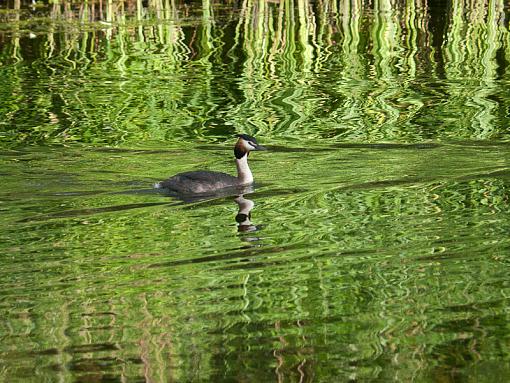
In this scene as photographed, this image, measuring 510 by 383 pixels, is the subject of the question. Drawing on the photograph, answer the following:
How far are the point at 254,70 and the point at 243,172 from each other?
18.2ft

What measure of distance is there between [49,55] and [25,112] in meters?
3.95

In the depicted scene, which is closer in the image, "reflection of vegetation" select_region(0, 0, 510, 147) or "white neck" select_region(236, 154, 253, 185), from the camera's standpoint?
"white neck" select_region(236, 154, 253, 185)

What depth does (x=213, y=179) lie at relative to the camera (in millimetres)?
10766

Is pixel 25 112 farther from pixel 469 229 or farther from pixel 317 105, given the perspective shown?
pixel 469 229

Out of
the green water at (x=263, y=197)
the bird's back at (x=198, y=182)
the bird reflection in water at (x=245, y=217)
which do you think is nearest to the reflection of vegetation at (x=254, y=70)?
the green water at (x=263, y=197)

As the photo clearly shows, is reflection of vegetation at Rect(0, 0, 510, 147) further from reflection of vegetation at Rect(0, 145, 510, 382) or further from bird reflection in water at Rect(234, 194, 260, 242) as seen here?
reflection of vegetation at Rect(0, 145, 510, 382)

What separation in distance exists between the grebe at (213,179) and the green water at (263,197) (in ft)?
0.61

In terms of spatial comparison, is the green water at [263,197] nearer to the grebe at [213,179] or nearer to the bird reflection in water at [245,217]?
the bird reflection in water at [245,217]

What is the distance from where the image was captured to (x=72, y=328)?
21.4ft

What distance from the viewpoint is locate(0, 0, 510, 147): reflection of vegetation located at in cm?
1338

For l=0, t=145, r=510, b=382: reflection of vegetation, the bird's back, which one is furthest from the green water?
the bird's back

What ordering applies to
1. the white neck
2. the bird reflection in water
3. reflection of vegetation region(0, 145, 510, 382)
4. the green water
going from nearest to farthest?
1. reflection of vegetation region(0, 145, 510, 382)
2. the green water
3. the bird reflection in water
4. the white neck

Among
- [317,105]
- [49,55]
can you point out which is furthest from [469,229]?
[49,55]

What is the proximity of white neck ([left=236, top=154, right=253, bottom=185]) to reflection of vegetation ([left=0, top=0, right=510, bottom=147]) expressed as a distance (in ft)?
5.41
